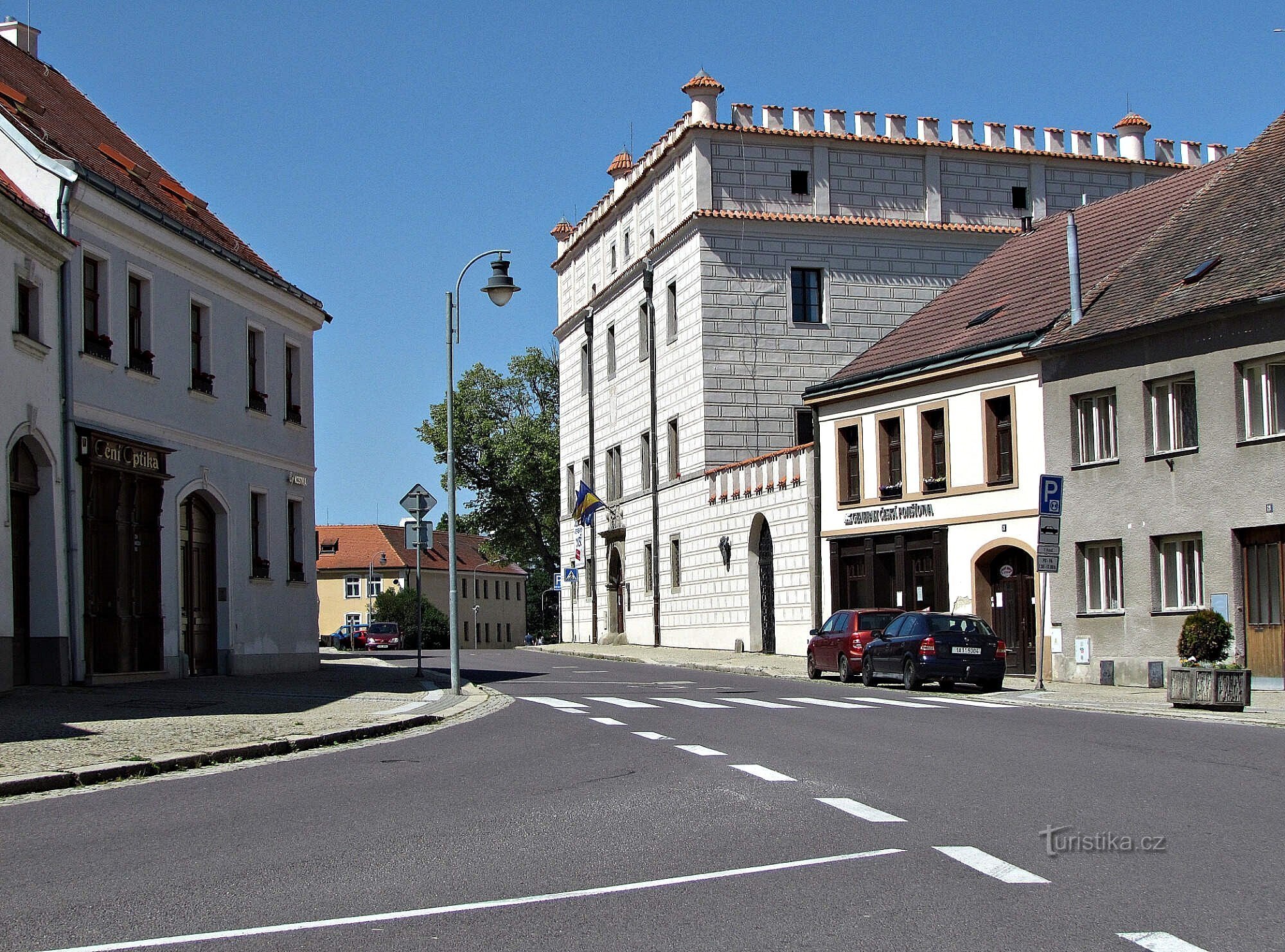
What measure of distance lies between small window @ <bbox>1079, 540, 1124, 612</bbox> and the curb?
50.4 feet

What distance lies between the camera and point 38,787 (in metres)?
12.3

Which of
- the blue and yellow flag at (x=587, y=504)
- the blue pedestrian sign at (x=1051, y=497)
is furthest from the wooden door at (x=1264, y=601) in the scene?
the blue and yellow flag at (x=587, y=504)

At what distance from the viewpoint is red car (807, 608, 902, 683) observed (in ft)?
102

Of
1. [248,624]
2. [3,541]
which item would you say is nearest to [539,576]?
[248,624]

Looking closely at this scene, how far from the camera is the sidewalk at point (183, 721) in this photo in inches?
533

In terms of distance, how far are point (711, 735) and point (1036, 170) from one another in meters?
41.6

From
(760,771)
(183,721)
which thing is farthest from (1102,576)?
(760,771)

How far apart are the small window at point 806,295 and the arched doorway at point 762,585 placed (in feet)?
27.2

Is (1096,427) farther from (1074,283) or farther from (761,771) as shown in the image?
(761,771)

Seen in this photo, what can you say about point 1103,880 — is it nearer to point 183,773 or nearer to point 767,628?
point 183,773

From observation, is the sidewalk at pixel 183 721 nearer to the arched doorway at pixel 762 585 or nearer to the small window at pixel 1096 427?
the small window at pixel 1096 427

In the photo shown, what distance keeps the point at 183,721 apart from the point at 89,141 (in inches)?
636

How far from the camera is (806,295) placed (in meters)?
51.3

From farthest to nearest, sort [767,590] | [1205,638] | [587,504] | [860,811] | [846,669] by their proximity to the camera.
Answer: [587,504], [767,590], [846,669], [1205,638], [860,811]
